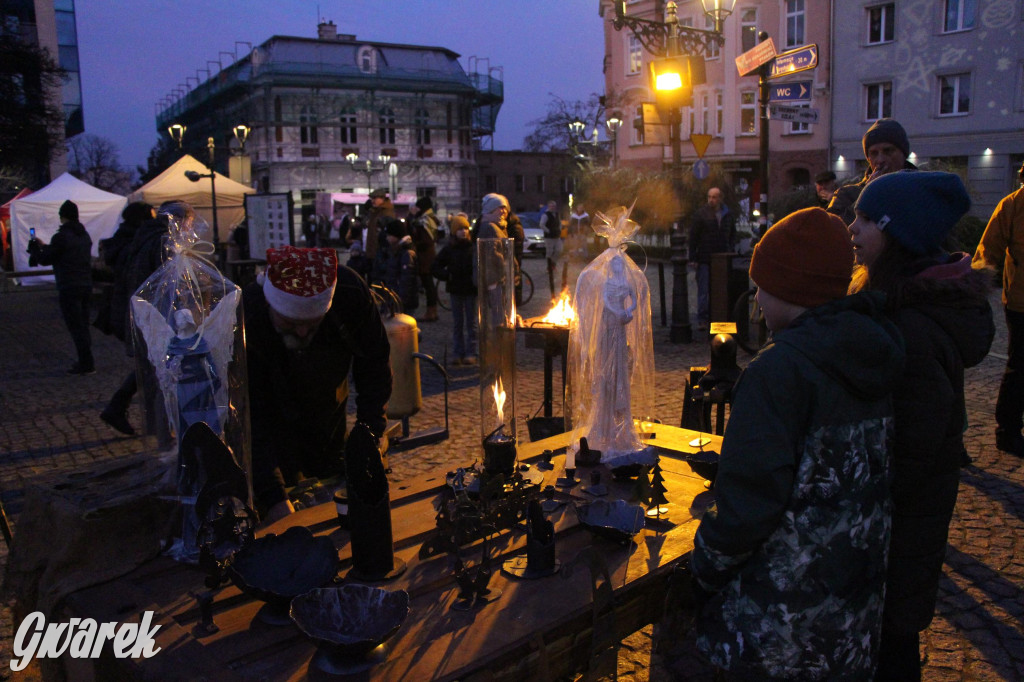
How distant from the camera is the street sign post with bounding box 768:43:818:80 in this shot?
882 cm

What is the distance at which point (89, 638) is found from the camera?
6.47ft

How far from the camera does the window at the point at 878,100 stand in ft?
97.3

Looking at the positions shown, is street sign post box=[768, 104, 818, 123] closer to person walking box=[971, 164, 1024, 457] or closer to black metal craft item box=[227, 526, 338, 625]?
person walking box=[971, 164, 1024, 457]

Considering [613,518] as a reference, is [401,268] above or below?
above

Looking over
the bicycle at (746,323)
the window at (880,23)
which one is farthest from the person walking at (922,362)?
the window at (880,23)

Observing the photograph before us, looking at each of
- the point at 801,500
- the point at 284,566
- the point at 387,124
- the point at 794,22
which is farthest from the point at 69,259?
the point at 387,124

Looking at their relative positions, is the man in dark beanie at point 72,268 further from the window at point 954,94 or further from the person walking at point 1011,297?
the window at point 954,94

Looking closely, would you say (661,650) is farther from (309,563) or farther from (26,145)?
(26,145)

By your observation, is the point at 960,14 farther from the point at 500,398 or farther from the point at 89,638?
the point at 89,638

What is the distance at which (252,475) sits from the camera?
2.91 m

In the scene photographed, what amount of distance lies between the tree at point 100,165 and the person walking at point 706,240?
48.6 metres

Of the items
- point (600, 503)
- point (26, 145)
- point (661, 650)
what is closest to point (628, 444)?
point (600, 503)

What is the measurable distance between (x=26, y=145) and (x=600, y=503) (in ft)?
76.5

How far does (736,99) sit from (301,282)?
34.9 meters
